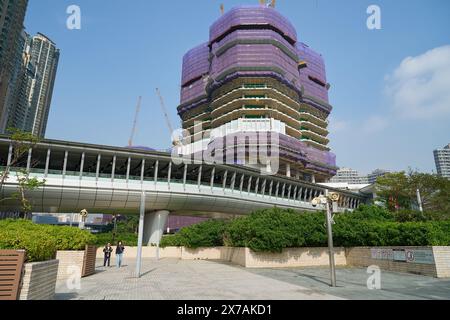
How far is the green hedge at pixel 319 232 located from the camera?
758 inches

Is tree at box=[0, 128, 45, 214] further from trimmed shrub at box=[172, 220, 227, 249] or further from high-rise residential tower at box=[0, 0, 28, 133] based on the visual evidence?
high-rise residential tower at box=[0, 0, 28, 133]

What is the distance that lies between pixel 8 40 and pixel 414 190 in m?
117

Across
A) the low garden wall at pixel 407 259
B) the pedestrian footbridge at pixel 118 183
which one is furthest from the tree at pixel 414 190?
the low garden wall at pixel 407 259

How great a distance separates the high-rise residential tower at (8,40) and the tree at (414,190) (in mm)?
102606

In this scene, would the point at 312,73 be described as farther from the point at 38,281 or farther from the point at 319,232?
the point at 38,281

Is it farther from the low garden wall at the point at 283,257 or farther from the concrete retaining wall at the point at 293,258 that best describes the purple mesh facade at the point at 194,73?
the concrete retaining wall at the point at 293,258

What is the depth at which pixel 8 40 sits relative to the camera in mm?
95125

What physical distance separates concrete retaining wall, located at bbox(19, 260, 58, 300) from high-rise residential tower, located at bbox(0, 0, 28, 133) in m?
102

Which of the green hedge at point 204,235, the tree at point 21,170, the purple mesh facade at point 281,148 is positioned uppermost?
the purple mesh facade at point 281,148

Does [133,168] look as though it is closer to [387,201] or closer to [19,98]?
[387,201]

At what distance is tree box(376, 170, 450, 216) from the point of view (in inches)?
1574

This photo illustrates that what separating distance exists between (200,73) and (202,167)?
7258 centimetres

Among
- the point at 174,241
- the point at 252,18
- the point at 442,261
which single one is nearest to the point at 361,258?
the point at 442,261
